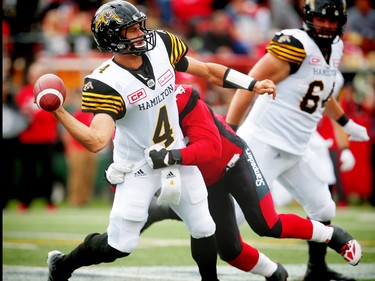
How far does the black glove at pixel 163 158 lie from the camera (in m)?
4.54

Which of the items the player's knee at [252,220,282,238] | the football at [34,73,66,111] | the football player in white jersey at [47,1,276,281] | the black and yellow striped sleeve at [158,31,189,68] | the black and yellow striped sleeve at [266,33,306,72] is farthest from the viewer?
the black and yellow striped sleeve at [266,33,306,72]

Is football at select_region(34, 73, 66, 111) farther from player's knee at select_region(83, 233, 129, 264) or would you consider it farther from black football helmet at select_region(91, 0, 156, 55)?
player's knee at select_region(83, 233, 129, 264)

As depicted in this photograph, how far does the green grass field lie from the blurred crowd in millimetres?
764

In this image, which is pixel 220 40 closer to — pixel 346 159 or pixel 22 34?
pixel 22 34

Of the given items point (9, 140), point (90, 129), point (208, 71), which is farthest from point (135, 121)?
point (9, 140)

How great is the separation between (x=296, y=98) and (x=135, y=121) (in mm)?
1584

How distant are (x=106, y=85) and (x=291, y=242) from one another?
13.2 ft

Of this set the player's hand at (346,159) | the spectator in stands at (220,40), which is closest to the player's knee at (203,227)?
the player's hand at (346,159)

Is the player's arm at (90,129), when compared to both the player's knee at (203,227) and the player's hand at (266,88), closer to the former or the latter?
the player's knee at (203,227)

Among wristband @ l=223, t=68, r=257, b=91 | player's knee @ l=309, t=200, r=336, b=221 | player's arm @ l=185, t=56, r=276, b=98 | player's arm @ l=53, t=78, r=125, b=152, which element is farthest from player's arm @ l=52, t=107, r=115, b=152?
player's knee @ l=309, t=200, r=336, b=221

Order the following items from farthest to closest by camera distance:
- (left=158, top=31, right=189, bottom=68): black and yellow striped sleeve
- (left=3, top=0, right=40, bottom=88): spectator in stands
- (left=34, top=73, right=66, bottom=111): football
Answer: (left=3, top=0, right=40, bottom=88): spectator in stands → (left=158, top=31, right=189, bottom=68): black and yellow striped sleeve → (left=34, top=73, right=66, bottom=111): football

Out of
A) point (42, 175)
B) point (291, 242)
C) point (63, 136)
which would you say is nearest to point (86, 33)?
point (63, 136)

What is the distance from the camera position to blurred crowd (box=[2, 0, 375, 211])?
12016 millimetres

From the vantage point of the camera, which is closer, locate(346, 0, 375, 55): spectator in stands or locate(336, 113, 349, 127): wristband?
locate(336, 113, 349, 127): wristband
